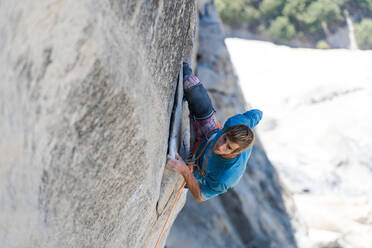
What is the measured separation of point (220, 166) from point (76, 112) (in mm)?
826

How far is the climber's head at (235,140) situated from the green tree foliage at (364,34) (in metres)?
16.8

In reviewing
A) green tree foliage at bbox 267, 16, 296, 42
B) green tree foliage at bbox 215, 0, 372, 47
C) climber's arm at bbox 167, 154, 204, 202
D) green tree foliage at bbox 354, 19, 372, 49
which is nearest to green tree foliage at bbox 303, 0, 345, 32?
green tree foliage at bbox 215, 0, 372, 47

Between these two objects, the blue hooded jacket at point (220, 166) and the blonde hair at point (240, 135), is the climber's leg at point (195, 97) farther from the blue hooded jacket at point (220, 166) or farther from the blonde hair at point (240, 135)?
the blonde hair at point (240, 135)

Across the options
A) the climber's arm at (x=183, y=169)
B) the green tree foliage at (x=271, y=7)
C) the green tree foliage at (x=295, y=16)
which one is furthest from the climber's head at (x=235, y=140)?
the green tree foliage at (x=271, y=7)

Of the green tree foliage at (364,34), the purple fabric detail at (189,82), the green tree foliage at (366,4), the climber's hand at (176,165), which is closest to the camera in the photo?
the climber's hand at (176,165)

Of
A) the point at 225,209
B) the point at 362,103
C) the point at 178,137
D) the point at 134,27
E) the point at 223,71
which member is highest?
the point at 134,27

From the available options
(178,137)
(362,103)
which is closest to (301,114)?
(362,103)

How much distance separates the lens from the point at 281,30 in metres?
16.7

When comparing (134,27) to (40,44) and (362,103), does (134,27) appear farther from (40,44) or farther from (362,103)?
(362,103)

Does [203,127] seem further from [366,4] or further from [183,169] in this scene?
[366,4]

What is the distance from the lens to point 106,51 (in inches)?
31.7

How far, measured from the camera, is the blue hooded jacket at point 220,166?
59.6 inches

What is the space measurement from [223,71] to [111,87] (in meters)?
3.90

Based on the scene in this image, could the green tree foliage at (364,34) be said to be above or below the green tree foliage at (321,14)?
below
